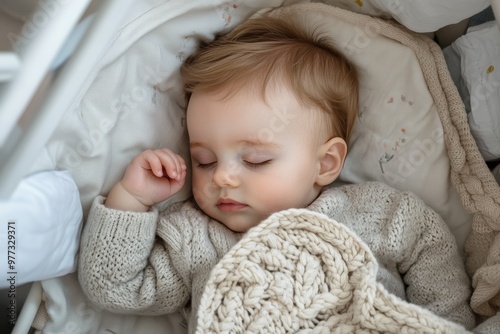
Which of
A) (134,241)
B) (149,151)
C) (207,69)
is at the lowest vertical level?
(134,241)

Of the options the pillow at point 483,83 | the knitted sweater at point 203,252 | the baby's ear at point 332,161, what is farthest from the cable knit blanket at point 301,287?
the pillow at point 483,83

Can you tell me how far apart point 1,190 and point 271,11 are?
786mm

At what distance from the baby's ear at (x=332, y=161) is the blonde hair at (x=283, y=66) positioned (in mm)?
26

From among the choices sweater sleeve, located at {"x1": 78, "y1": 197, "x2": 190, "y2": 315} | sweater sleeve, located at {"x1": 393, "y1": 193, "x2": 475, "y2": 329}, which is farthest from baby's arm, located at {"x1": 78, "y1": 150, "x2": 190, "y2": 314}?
sweater sleeve, located at {"x1": 393, "y1": 193, "x2": 475, "y2": 329}

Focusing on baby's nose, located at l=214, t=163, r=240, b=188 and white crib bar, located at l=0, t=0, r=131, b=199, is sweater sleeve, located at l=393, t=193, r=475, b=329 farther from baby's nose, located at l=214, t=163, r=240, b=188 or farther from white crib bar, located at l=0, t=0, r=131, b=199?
white crib bar, located at l=0, t=0, r=131, b=199

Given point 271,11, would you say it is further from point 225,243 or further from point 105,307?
point 105,307

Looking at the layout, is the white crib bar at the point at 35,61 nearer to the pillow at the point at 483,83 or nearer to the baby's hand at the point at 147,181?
the baby's hand at the point at 147,181

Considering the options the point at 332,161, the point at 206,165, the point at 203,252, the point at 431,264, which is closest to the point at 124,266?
the point at 203,252

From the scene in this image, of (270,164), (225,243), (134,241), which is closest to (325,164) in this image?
(270,164)

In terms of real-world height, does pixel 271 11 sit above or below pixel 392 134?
above

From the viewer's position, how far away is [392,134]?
4.00 feet

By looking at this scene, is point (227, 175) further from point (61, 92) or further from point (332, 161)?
point (61, 92)

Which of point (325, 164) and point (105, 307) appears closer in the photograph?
point (105, 307)

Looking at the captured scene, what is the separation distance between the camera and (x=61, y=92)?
1.88ft
